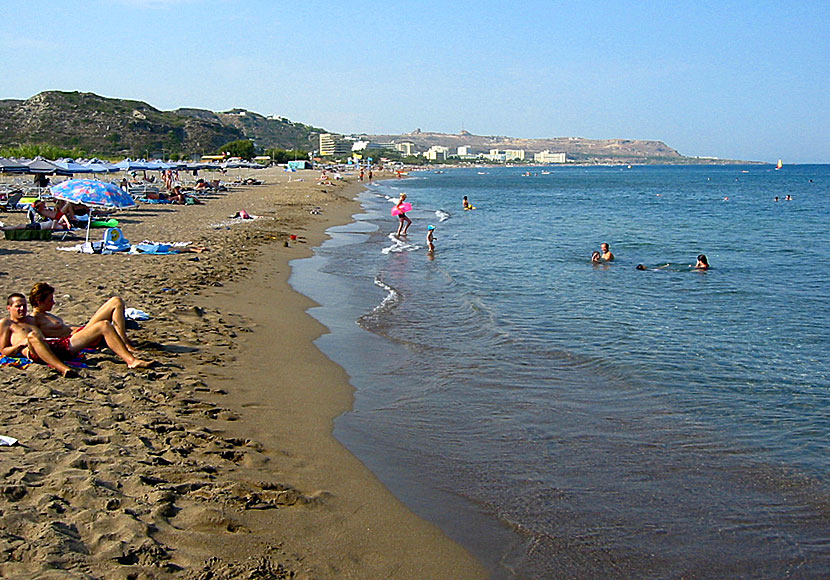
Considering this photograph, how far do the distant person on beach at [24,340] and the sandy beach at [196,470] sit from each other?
133mm

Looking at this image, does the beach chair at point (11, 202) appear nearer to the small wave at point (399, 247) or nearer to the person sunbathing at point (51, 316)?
the small wave at point (399, 247)

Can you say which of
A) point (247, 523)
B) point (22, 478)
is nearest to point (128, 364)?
point (22, 478)

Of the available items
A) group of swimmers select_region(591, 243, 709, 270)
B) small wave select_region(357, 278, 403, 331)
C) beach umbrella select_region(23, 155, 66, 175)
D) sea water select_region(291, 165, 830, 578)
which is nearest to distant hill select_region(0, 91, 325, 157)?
beach umbrella select_region(23, 155, 66, 175)

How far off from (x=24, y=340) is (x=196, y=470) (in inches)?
116

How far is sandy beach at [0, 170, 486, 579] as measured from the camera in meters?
3.97

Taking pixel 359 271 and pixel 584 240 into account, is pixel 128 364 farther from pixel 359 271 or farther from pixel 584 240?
pixel 584 240

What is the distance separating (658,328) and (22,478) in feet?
31.6

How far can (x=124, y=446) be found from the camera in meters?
5.34

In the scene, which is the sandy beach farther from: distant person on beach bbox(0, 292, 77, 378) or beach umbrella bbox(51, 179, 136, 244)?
beach umbrella bbox(51, 179, 136, 244)

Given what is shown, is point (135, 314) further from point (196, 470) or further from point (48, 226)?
point (48, 226)

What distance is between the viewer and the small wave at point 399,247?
71.9 feet

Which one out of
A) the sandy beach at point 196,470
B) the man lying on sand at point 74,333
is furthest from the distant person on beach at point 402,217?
the man lying on sand at point 74,333

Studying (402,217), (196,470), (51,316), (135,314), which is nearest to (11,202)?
(402,217)

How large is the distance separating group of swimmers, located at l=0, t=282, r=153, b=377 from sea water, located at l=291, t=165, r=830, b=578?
2.54 meters
